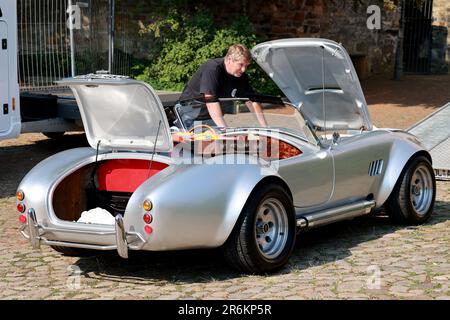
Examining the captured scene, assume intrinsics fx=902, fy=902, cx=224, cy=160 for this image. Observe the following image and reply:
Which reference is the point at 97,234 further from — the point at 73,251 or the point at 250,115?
the point at 250,115

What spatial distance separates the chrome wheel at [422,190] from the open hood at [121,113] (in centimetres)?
271

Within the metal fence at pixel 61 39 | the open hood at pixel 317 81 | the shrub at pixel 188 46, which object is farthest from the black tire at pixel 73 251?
the shrub at pixel 188 46

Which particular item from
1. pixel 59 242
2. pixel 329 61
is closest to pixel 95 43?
pixel 329 61

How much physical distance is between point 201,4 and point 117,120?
44.8 ft

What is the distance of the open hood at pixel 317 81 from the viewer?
7.82m

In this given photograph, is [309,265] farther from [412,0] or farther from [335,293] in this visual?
[412,0]

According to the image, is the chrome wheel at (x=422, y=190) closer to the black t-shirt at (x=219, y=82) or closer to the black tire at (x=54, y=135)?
the black t-shirt at (x=219, y=82)

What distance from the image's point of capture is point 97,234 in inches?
240

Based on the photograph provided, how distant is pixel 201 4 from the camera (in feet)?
65.7

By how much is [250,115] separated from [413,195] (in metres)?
1.81

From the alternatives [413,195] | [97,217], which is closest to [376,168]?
[413,195]
